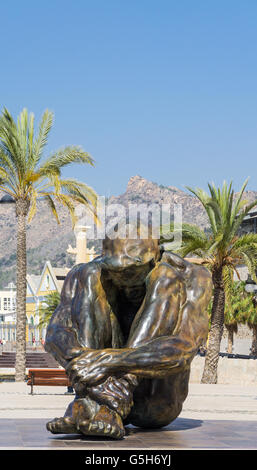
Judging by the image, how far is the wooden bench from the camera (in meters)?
16.1

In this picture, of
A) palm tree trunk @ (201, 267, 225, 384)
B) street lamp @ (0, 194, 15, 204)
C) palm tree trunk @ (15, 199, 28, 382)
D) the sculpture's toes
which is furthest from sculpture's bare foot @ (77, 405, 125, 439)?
palm tree trunk @ (201, 267, 225, 384)

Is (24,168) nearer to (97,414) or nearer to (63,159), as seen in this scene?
(63,159)

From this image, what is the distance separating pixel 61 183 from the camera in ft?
72.0

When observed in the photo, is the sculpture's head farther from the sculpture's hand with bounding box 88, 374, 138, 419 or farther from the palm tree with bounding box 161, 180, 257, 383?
the palm tree with bounding box 161, 180, 257, 383

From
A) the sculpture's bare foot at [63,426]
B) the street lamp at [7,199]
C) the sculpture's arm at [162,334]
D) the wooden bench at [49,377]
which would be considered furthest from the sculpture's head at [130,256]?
the street lamp at [7,199]

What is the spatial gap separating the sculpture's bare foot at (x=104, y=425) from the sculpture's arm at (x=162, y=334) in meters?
0.26

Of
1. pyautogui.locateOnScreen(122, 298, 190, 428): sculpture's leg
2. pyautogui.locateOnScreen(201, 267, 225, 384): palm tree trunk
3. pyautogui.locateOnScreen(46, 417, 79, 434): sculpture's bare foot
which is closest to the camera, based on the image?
pyautogui.locateOnScreen(46, 417, 79, 434): sculpture's bare foot

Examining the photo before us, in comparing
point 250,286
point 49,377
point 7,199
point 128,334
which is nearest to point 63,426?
point 128,334

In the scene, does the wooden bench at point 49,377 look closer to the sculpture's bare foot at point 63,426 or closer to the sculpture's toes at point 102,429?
the sculpture's bare foot at point 63,426

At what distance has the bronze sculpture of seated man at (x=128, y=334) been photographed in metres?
6.17

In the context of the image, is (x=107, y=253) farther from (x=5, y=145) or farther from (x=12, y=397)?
(x=5, y=145)

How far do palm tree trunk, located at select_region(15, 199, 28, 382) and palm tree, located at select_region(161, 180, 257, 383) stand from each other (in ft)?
14.0

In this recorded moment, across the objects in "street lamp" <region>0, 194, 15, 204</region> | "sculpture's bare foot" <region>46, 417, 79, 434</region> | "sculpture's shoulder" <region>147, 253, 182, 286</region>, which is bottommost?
"sculpture's bare foot" <region>46, 417, 79, 434</region>
